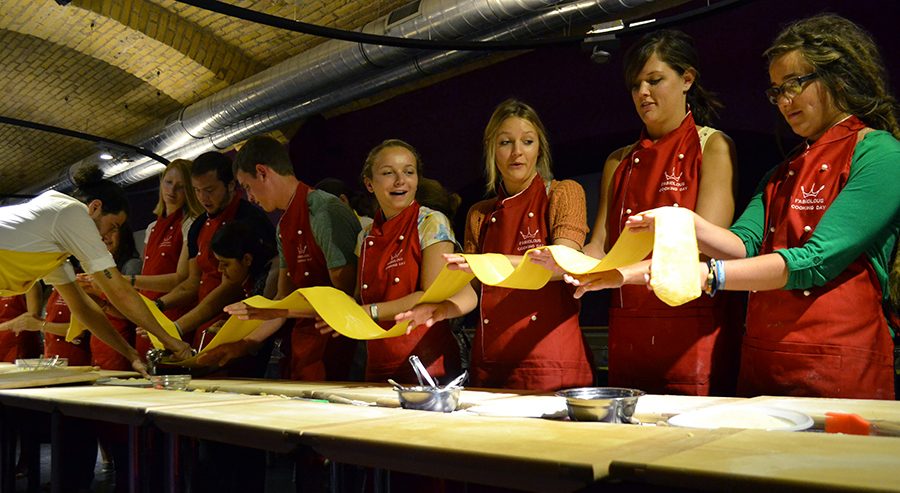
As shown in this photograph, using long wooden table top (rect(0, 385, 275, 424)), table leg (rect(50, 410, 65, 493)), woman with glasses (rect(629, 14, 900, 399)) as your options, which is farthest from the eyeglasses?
table leg (rect(50, 410, 65, 493))

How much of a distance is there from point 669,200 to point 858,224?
24.5 inches

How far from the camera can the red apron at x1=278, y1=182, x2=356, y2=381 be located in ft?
10.5

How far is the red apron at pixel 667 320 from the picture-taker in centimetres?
217

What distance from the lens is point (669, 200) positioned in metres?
2.31

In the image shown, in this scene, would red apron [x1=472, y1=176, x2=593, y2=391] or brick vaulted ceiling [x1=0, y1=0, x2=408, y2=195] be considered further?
brick vaulted ceiling [x1=0, y1=0, x2=408, y2=195]

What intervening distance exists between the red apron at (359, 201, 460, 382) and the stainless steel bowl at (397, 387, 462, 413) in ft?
3.12

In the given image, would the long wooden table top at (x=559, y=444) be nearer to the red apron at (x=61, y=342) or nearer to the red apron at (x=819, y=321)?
the red apron at (x=819, y=321)

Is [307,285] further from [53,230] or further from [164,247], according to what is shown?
[164,247]

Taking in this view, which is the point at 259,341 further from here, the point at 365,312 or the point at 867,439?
the point at 867,439

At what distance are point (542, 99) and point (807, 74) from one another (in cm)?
406

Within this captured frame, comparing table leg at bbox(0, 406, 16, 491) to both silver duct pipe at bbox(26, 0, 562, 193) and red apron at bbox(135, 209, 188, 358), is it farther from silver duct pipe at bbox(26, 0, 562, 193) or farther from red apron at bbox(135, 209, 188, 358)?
silver duct pipe at bbox(26, 0, 562, 193)

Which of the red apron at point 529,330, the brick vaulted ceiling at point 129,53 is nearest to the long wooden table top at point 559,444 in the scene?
the red apron at point 529,330

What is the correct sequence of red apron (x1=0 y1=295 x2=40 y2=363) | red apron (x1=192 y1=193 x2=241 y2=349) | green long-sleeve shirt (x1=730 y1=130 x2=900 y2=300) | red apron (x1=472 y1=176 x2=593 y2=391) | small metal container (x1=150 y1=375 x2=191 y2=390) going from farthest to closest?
red apron (x1=0 y1=295 x2=40 y2=363)
red apron (x1=192 y1=193 x2=241 y2=349)
small metal container (x1=150 y1=375 x2=191 y2=390)
red apron (x1=472 y1=176 x2=593 y2=391)
green long-sleeve shirt (x1=730 y1=130 x2=900 y2=300)

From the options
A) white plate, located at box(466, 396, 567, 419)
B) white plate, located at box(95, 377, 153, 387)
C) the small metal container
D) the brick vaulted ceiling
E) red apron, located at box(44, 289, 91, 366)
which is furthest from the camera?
the brick vaulted ceiling
